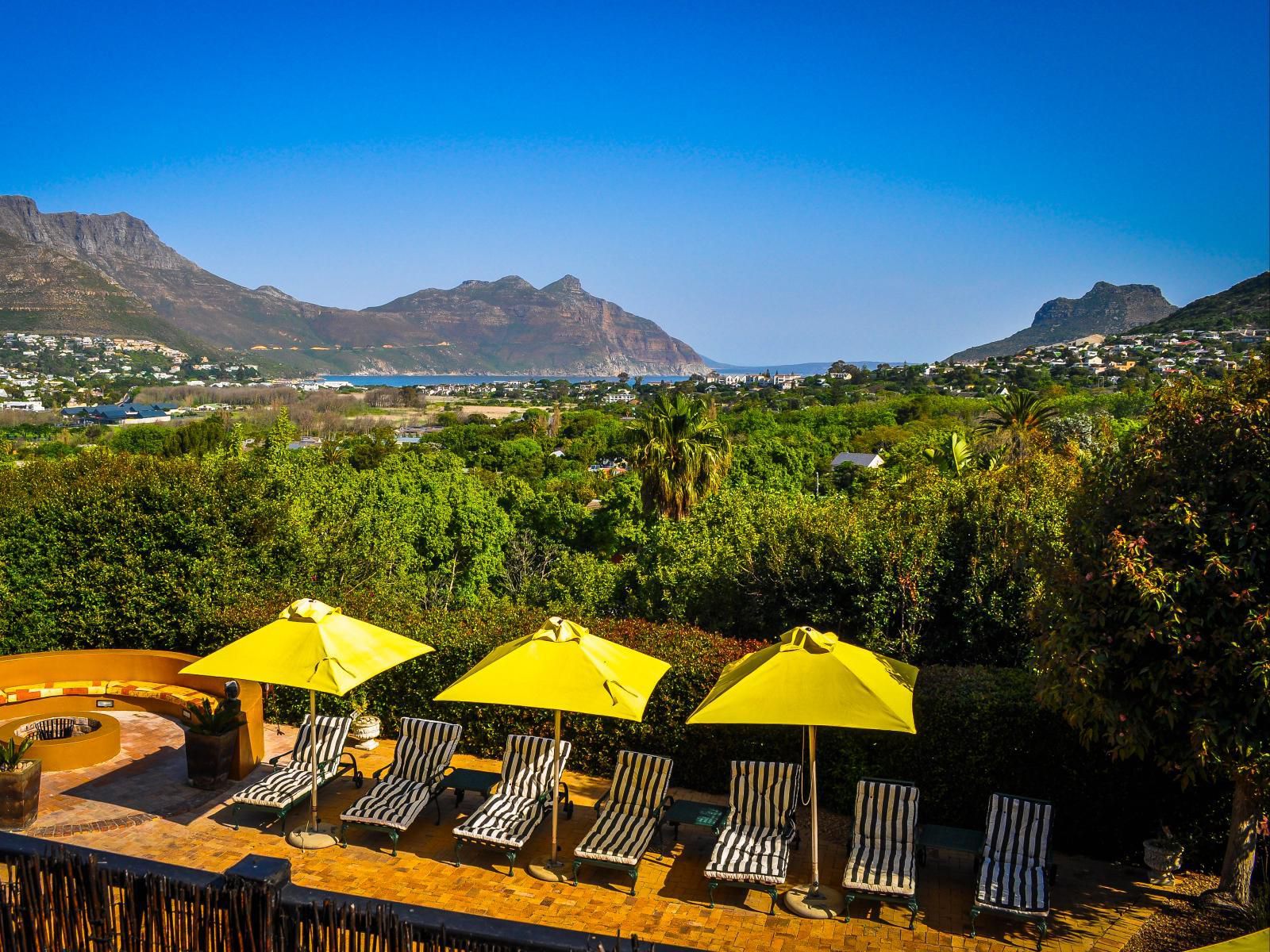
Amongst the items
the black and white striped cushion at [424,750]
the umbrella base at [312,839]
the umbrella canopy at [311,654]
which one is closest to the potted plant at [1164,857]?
the black and white striped cushion at [424,750]

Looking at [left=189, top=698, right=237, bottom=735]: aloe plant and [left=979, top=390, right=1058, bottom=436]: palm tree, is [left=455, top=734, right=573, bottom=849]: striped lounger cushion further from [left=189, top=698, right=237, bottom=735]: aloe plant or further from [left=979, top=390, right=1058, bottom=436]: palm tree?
[left=979, top=390, right=1058, bottom=436]: palm tree

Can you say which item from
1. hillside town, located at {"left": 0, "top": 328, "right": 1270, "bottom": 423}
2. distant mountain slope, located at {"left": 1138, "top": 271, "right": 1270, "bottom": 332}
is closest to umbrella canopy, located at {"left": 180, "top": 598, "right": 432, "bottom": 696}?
hillside town, located at {"left": 0, "top": 328, "right": 1270, "bottom": 423}

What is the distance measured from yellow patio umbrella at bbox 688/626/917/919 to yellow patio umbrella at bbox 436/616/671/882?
762 mm

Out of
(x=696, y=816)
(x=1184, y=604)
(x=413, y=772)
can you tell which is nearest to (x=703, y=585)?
(x=413, y=772)

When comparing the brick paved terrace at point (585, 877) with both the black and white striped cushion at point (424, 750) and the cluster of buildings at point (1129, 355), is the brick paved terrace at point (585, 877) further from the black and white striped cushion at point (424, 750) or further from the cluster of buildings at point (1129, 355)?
the cluster of buildings at point (1129, 355)

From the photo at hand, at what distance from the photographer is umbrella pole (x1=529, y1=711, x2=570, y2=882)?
8.49 metres

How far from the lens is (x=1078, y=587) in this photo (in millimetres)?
7527

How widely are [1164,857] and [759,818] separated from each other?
349cm

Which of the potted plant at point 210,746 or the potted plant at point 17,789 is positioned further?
the potted plant at point 210,746

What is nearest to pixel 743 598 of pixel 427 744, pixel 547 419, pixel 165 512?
pixel 427 744

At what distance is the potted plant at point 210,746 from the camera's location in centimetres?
1026

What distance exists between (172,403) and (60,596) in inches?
6162

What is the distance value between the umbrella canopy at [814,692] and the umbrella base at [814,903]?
1519 mm

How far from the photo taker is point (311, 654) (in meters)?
8.80
